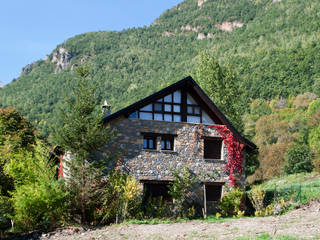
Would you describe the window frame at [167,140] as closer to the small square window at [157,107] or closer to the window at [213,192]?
the small square window at [157,107]

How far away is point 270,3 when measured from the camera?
15575 centimetres

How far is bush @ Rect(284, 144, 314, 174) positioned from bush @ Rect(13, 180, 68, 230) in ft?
103

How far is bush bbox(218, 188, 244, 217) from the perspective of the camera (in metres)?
19.4

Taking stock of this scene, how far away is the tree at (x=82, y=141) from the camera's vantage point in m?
16.0

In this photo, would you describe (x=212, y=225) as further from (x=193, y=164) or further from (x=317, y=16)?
(x=317, y=16)

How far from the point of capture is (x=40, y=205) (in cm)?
1510

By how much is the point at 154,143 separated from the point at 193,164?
95.5 inches

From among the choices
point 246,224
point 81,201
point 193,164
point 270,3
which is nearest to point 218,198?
point 193,164

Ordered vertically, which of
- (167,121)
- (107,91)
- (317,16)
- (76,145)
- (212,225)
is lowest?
(212,225)

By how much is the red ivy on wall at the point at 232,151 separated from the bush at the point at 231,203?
0.84 metres

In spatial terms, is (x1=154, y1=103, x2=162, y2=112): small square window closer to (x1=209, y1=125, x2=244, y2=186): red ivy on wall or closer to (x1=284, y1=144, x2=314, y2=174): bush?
(x1=209, y1=125, x2=244, y2=186): red ivy on wall

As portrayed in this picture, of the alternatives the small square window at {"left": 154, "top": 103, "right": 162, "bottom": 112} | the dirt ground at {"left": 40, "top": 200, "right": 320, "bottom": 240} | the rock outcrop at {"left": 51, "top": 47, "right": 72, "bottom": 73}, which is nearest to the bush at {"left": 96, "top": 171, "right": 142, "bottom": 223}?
the dirt ground at {"left": 40, "top": 200, "right": 320, "bottom": 240}

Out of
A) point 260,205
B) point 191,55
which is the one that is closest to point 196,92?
point 260,205

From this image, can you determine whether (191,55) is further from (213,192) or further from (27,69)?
(213,192)
